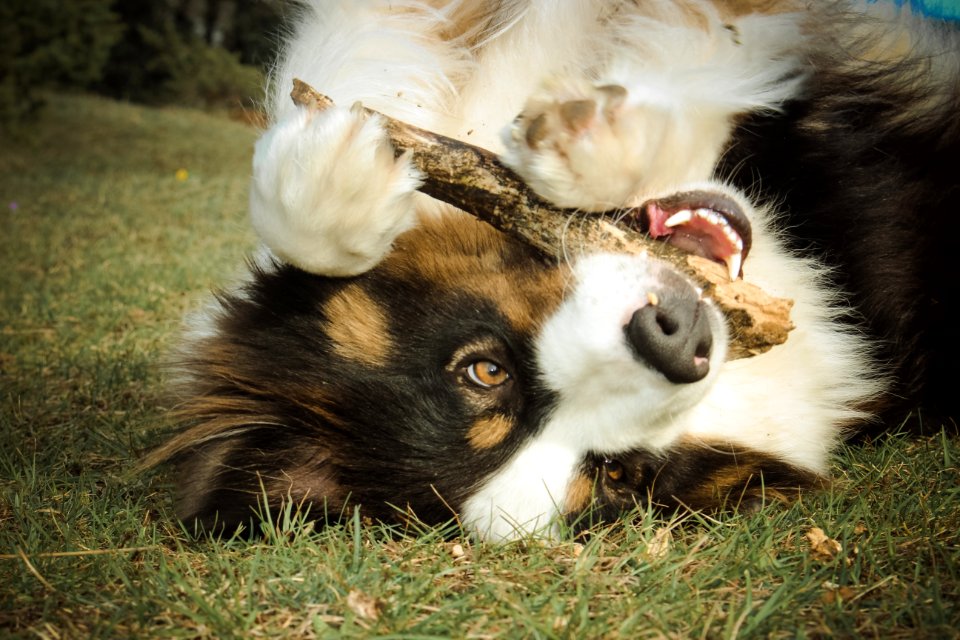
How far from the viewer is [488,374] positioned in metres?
2.24

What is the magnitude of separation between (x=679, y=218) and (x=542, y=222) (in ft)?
1.23

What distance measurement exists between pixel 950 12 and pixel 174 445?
2.76 meters

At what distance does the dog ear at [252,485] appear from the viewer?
2.29 metres

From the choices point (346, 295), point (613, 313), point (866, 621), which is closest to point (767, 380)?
point (613, 313)

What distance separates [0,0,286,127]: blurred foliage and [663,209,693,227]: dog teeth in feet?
18.0

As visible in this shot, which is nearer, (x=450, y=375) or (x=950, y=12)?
(x=450, y=375)

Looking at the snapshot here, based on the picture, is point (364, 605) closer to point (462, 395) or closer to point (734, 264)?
point (462, 395)

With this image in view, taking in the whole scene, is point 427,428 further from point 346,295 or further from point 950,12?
point 950,12

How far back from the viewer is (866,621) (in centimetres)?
172

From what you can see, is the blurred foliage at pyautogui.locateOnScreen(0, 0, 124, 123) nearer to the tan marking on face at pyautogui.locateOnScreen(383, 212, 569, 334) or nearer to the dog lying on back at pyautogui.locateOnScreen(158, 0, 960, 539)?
the dog lying on back at pyautogui.locateOnScreen(158, 0, 960, 539)

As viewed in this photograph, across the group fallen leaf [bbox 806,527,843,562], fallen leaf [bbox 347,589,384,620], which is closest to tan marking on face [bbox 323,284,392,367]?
fallen leaf [bbox 347,589,384,620]

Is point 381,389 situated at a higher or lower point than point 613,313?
lower

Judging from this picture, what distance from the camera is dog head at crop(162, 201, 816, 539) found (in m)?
2.10

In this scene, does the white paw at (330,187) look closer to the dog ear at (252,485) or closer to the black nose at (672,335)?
the dog ear at (252,485)
